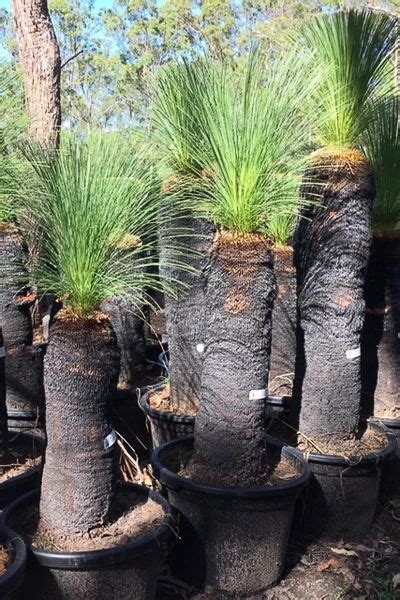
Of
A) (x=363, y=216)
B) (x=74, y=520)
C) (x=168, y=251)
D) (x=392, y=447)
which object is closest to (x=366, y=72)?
(x=363, y=216)

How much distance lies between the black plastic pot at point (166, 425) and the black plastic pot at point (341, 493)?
0.63m

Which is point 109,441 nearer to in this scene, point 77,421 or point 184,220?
point 77,421

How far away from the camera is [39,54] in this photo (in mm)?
4777

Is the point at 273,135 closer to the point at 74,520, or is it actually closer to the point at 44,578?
the point at 74,520

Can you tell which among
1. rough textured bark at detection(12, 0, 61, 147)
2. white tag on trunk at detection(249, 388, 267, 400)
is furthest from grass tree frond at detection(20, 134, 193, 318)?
rough textured bark at detection(12, 0, 61, 147)

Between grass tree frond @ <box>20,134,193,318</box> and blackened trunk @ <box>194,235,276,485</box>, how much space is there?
0.36 meters

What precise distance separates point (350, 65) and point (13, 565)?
91.7 inches

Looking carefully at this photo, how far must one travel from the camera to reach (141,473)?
2.83 m

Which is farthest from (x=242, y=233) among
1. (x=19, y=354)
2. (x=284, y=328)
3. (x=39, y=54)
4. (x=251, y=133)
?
(x=39, y=54)

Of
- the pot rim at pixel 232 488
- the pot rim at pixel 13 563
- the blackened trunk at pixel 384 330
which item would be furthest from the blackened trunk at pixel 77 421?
the blackened trunk at pixel 384 330

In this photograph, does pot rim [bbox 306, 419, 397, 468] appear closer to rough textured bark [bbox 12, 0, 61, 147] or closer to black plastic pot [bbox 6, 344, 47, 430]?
black plastic pot [bbox 6, 344, 47, 430]

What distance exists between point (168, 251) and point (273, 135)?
85 cm

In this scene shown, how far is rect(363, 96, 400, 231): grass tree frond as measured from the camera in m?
3.35

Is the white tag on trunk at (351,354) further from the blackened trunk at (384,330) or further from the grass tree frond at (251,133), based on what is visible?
the grass tree frond at (251,133)
